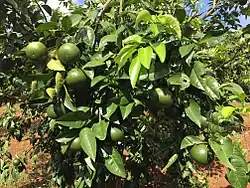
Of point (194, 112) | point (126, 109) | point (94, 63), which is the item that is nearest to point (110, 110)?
point (126, 109)

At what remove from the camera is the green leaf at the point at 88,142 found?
117 cm

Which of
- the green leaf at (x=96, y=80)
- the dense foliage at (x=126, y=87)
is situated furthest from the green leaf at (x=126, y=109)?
the green leaf at (x=96, y=80)

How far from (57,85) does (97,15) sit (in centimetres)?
36

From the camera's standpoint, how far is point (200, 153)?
120 centimetres

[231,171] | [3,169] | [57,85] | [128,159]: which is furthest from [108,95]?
[3,169]

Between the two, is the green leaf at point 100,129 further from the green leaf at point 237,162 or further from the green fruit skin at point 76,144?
the green leaf at point 237,162

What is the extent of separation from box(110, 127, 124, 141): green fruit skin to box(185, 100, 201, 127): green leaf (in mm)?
223

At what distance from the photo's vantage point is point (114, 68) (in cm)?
130

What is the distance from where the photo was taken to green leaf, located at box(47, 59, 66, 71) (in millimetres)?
1254

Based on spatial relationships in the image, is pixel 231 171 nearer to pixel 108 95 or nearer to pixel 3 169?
pixel 108 95

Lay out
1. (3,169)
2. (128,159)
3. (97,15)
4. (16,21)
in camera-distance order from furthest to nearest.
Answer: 1. (3,169)
2. (128,159)
3. (16,21)
4. (97,15)

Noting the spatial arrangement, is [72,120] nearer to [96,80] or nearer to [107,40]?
[96,80]

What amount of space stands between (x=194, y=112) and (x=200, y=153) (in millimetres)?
124

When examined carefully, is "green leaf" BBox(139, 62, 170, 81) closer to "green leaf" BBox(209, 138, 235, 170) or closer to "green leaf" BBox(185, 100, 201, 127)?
"green leaf" BBox(185, 100, 201, 127)
